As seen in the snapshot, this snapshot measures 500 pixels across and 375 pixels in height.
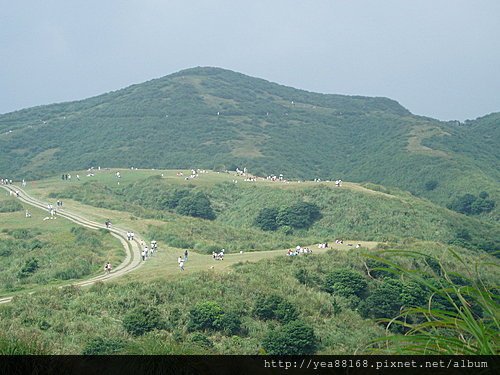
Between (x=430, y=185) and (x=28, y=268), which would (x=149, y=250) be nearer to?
(x=28, y=268)

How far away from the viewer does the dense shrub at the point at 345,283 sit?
3259 cm

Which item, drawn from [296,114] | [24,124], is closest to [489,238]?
[296,114]

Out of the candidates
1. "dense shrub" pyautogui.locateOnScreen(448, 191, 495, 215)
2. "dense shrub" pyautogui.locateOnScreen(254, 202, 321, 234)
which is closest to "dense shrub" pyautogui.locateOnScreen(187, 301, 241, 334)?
"dense shrub" pyautogui.locateOnScreen(254, 202, 321, 234)

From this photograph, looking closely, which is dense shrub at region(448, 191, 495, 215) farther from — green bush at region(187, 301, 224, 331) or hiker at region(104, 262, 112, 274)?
green bush at region(187, 301, 224, 331)

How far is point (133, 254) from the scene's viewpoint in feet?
133

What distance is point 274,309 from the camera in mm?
28359

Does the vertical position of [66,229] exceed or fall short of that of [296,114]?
it falls short

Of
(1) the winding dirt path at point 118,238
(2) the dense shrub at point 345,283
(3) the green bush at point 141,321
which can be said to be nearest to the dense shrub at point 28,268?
(1) the winding dirt path at point 118,238

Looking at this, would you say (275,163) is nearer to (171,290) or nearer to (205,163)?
(205,163)

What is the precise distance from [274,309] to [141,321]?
650 cm

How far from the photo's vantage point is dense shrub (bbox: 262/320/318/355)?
2380 centimetres

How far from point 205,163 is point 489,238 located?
61.1m

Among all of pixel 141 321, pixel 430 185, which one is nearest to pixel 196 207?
pixel 141 321

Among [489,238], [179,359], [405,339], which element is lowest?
[489,238]
